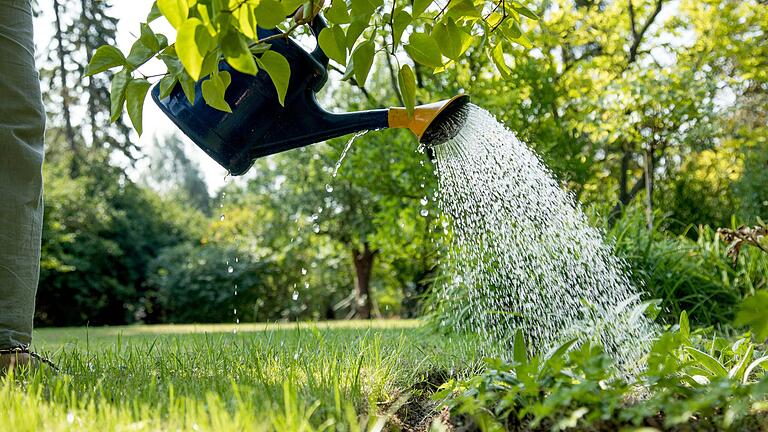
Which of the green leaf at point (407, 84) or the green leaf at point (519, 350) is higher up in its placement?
the green leaf at point (407, 84)

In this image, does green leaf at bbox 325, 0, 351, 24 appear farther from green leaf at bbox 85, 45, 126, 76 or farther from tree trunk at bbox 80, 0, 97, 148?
tree trunk at bbox 80, 0, 97, 148

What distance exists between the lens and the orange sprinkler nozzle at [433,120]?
5.46 feet

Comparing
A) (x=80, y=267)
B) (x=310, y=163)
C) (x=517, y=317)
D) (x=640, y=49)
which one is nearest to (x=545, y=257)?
(x=517, y=317)

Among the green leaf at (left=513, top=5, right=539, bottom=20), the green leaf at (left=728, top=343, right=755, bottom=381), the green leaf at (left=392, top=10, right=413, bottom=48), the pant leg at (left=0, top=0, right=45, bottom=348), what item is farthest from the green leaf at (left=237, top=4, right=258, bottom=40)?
the green leaf at (left=728, top=343, right=755, bottom=381)

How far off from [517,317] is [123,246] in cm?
1002

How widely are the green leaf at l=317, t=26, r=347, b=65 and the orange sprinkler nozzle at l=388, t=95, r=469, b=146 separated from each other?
48 cm

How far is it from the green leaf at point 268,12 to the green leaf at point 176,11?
4.4 inches

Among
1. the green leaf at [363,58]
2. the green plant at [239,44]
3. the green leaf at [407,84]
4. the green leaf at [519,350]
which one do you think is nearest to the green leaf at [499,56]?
the green plant at [239,44]

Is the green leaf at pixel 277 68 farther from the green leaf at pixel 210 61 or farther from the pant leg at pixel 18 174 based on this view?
the pant leg at pixel 18 174

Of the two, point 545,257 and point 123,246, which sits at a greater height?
point 123,246

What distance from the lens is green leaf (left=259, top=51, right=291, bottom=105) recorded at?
3.65ft

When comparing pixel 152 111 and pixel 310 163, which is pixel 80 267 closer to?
pixel 310 163

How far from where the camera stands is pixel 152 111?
173 centimetres

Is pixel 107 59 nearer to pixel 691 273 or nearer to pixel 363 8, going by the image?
pixel 363 8
